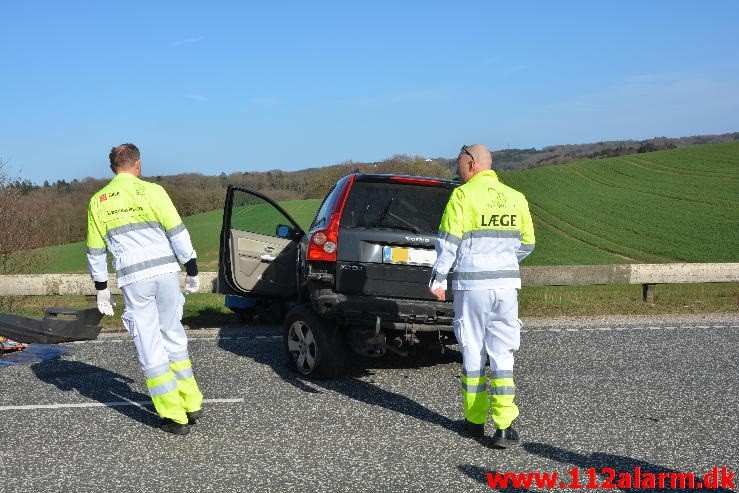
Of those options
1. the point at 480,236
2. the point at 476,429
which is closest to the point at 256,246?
the point at 480,236

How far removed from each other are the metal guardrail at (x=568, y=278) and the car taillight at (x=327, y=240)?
4.58 meters

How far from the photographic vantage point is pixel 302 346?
7.40 meters

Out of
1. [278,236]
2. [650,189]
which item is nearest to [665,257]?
[650,189]

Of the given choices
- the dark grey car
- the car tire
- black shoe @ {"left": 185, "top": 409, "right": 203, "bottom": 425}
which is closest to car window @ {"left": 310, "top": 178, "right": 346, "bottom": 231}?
the dark grey car

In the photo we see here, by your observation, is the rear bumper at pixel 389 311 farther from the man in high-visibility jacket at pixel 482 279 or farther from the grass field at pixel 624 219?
the grass field at pixel 624 219

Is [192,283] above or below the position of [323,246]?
below

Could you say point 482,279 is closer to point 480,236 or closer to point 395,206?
point 480,236

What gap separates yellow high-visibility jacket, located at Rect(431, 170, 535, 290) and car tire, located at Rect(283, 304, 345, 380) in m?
1.89

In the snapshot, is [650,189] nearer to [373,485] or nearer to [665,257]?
[665,257]

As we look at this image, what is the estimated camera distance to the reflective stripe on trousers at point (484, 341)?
213 inches

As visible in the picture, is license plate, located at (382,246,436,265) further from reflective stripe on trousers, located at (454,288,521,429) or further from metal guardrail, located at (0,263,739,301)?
metal guardrail, located at (0,263,739,301)

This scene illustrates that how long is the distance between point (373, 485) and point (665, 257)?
29.7m

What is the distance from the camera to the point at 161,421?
604 centimetres

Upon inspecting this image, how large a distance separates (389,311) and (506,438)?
1.72m
